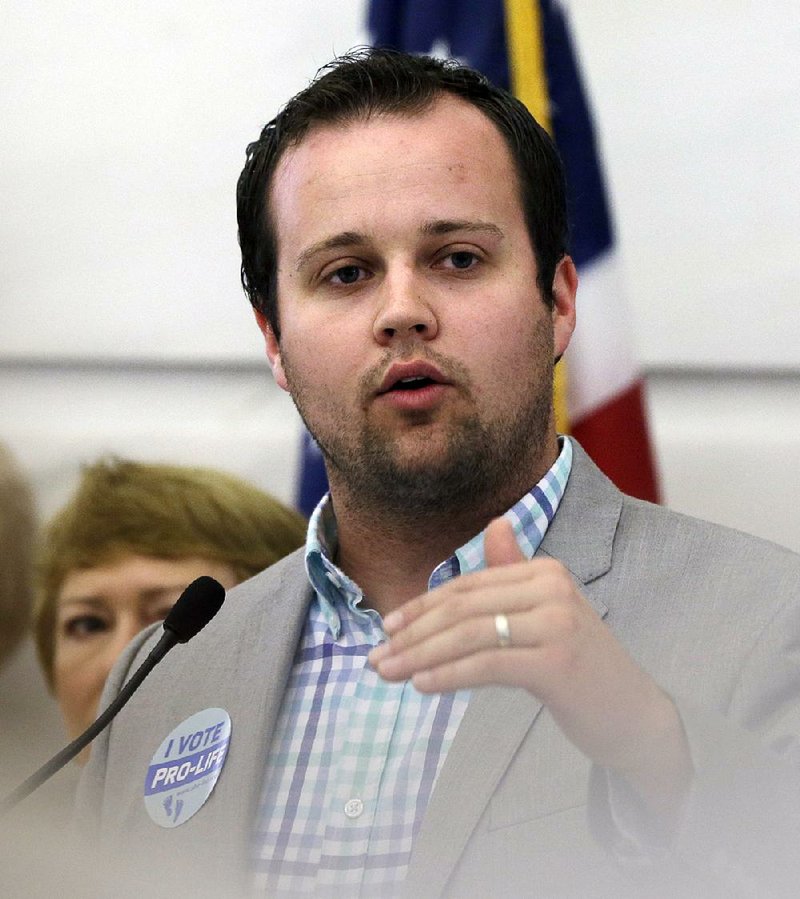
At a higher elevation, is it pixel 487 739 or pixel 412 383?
pixel 412 383

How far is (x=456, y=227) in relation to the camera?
1.65m

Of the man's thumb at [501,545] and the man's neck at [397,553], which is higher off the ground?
the man's thumb at [501,545]

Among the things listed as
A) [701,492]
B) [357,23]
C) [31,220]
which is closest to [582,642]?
[701,492]

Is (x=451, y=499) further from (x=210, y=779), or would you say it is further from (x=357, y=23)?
(x=357, y=23)

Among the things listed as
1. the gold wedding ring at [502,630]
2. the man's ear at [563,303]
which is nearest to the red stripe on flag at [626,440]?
the man's ear at [563,303]

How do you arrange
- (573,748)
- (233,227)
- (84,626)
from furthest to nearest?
(233,227) < (84,626) < (573,748)

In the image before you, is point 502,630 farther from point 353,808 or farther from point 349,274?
point 349,274

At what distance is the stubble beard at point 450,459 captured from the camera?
1601 mm

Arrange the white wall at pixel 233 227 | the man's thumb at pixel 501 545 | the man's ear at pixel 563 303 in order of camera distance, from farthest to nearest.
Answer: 1. the white wall at pixel 233 227
2. the man's ear at pixel 563 303
3. the man's thumb at pixel 501 545

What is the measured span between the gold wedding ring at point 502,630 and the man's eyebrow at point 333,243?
0.81 meters

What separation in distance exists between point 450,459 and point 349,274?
0.29m

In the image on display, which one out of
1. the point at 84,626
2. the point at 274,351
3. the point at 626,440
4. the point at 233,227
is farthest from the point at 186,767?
the point at 233,227

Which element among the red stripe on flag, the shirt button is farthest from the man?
the red stripe on flag

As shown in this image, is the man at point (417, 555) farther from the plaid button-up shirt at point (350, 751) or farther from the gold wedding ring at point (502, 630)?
the gold wedding ring at point (502, 630)
